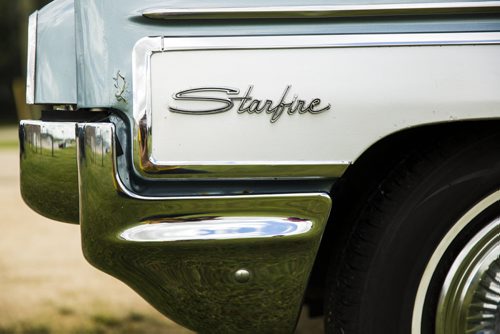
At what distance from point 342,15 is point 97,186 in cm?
73

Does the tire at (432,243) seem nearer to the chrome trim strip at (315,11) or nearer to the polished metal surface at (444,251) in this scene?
the polished metal surface at (444,251)

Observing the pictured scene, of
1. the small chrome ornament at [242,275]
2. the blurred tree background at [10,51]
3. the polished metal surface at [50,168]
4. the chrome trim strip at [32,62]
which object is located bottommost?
the small chrome ornament at [242,275]

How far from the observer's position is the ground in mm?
3094

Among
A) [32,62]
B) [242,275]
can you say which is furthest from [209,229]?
[32,62]

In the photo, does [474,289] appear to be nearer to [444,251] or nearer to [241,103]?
[444,251]

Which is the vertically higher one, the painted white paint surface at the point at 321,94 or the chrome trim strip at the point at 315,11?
the chrome trim strip at the point at 315,11

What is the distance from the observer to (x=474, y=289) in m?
1.88

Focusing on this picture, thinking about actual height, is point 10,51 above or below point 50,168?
above

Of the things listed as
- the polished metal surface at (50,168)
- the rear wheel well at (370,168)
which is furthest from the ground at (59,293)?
the polished metal surface at (50,168)

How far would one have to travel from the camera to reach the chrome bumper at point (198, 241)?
5.84 feet

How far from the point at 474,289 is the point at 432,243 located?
16 cm

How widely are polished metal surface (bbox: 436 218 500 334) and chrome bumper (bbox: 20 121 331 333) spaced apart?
0.37 metres

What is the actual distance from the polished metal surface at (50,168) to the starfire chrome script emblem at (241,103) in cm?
35

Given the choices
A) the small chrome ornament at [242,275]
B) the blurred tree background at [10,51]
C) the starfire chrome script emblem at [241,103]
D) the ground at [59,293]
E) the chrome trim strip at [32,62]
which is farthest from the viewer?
the blurred tree background at [10,51]
